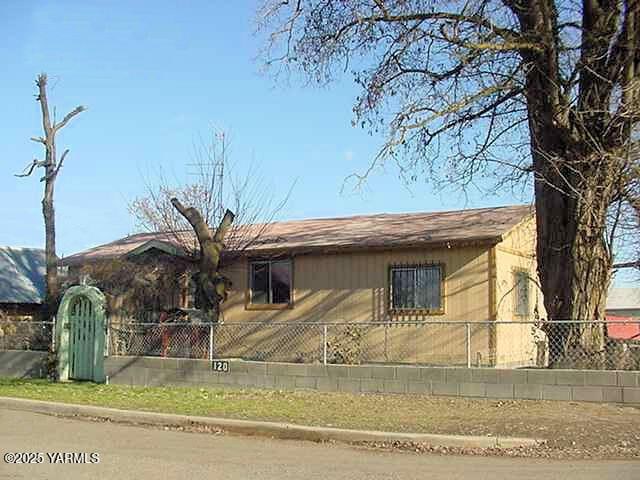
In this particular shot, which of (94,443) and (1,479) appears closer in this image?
(1,479)

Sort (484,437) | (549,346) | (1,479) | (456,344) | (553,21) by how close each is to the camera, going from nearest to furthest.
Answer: (1,479) < (484,437) < (549,346) < (553,21) < (456,344)

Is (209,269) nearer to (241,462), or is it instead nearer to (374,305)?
(374,305)

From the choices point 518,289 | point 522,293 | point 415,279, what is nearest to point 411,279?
point 415,279

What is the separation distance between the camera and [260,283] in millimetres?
22406

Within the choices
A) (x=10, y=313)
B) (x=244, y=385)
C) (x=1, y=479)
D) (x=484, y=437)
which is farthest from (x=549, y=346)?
(x=10, y=313)

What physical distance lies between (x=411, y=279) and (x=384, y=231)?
6.48 ft

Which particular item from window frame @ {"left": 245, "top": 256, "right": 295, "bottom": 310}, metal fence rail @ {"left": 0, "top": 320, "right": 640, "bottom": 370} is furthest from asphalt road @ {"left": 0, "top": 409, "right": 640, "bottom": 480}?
window frame @ {"left": 245, "top": 256, "right": 295, "bottom": 310}

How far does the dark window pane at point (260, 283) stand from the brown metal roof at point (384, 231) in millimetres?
560

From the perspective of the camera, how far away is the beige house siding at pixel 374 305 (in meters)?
18.7

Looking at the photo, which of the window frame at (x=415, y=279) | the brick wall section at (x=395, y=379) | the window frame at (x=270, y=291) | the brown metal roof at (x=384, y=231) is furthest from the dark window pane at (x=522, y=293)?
the brick wall section at (x=395, y=379)

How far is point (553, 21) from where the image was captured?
52.5ft

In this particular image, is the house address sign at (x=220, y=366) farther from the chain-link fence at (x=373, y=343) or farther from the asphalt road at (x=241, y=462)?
the asphalt road at (x=241, y=462)

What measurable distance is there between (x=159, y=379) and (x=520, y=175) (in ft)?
29.3

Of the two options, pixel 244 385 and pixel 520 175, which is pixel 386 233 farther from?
pixel 244 385
